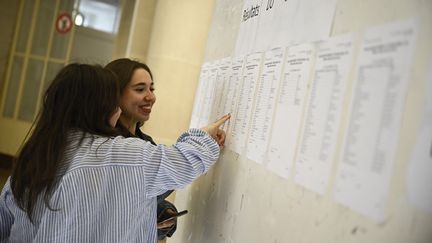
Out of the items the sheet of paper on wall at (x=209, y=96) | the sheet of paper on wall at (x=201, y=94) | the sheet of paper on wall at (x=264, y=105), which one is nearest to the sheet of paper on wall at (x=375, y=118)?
the sheet of paper on wall at (x=264, y=105)

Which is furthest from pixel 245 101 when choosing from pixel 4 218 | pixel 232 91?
pixel 4 218

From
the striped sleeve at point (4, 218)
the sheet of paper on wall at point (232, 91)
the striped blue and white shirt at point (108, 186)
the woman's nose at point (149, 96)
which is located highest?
the sheet of paper on wall at point (232, 91)

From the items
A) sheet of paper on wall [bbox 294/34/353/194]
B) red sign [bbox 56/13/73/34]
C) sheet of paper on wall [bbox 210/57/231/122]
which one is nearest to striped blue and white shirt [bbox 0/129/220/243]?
sheet of paper on wall [bbox 210/57/231/122]

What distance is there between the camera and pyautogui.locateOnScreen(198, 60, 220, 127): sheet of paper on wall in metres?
1.50

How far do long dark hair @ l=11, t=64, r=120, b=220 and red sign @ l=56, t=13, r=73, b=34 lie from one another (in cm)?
383

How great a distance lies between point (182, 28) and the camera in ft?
8.71

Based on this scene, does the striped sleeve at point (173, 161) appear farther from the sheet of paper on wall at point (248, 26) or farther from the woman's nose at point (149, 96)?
the woman's nose at point (149, 96)

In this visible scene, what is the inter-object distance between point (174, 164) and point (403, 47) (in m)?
0.68

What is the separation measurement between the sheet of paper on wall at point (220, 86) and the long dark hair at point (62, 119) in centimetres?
41

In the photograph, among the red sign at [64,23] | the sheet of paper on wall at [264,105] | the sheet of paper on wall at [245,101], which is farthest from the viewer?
the red sign at [64,23]

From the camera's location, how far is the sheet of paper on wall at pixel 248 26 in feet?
3.95

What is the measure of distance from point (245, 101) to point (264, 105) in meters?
0.14

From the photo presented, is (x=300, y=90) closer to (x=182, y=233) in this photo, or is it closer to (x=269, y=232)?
(x=269, y=232)

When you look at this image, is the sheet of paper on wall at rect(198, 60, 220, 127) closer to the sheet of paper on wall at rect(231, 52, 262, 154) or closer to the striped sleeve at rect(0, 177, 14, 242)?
the sheet of paper on wall at rect(231, 52, 262, 154)
